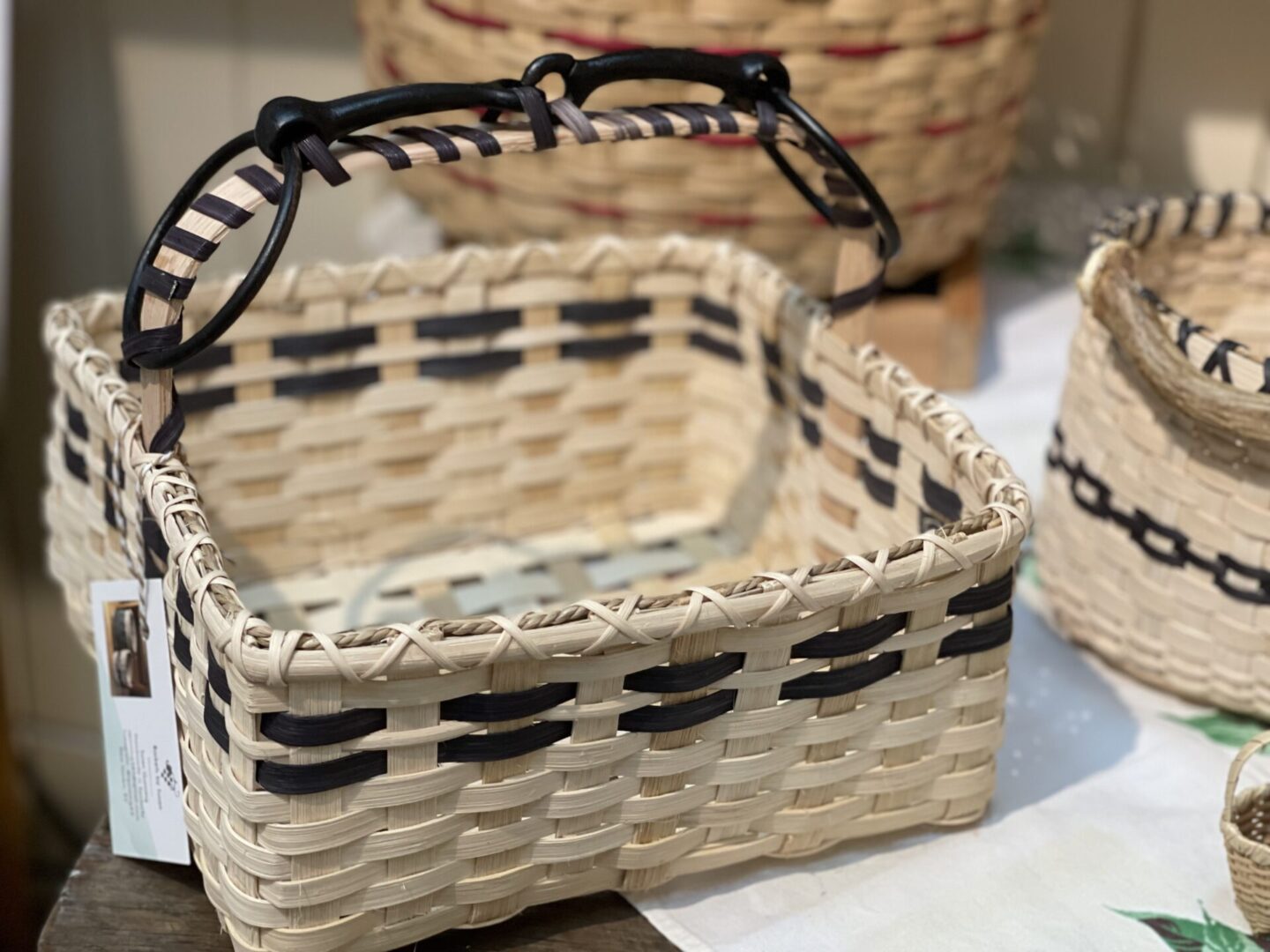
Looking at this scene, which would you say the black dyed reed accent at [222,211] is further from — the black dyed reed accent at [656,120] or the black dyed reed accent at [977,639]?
the black dyed reed accent at [977,639]

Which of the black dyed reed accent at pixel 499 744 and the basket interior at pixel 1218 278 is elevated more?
the basket interior at pixel 1218 278

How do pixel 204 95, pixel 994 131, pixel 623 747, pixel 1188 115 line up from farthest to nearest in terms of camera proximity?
pixel 204 95, pixel 1188 115, pixel 994 131, pixel 623 747

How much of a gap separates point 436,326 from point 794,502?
21cm

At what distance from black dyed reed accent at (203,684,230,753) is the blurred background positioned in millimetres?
411

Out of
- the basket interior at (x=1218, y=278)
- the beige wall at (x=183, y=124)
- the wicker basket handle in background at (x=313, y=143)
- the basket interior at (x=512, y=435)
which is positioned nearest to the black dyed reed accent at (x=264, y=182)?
the wicker basket handle in background at (x=313, y=143)

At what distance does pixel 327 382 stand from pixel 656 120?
0.27 m

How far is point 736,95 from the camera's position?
0.56m

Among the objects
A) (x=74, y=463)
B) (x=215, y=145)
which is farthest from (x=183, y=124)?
(x=74, y=463)

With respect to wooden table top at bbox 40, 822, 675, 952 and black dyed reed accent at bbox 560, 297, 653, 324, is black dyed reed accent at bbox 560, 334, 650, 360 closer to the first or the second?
black dyed reed accent at bbox 560, 297, 653, 324

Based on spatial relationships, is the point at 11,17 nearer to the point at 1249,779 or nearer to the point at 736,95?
the point at 736,95

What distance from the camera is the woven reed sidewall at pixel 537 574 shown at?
0.44 m

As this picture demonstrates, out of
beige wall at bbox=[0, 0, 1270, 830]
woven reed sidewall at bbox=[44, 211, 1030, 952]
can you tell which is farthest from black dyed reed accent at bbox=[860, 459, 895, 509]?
beige wall at bbox=[0, 0, 1270, 830]

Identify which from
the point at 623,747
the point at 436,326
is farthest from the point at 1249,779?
the point at 436,326

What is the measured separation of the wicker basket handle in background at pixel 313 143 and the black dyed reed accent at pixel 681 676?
18 centimetres
